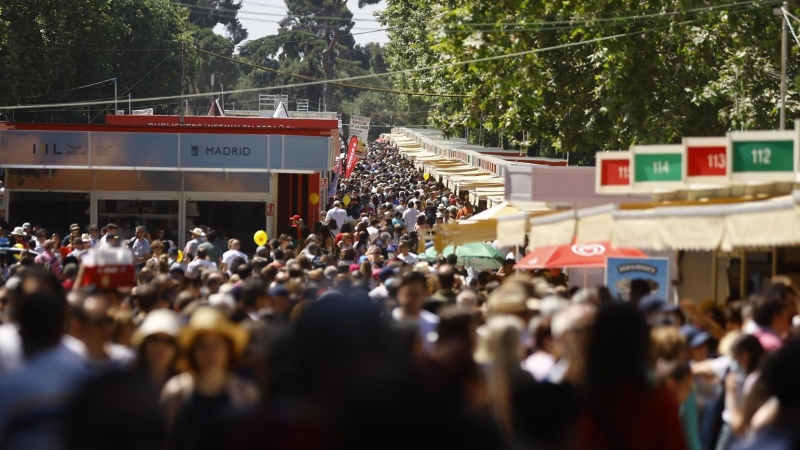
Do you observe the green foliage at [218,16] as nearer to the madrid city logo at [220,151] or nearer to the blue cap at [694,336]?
the madrid city logo at [220,151]

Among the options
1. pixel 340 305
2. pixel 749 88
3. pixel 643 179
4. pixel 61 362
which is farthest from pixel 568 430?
pixel 749 88

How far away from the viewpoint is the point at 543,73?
27062 mm

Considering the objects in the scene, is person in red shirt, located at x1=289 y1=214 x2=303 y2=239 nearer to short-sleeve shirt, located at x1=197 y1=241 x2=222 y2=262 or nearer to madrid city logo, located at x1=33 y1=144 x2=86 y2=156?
madrid city logo, located at x1=33 y1=144 x2=86 y2=156

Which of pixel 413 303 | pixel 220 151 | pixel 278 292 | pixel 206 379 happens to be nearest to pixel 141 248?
pixel 220 151

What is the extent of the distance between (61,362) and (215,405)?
628mm

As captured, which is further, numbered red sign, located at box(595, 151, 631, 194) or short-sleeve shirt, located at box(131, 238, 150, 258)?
short-sleeve shirt, located at box(131, 238, 150, 258)

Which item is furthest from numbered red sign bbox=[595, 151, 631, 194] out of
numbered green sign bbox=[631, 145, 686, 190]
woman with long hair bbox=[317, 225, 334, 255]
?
woman with long hair bbox=[317, 225, 334, 255]

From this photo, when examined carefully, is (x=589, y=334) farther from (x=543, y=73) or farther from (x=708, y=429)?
(x=543, y=73)

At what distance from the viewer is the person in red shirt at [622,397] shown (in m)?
4.30

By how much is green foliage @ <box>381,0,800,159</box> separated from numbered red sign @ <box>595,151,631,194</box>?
9.33m

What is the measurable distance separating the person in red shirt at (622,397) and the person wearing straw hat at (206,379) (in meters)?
1.39

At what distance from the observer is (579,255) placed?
13797mm

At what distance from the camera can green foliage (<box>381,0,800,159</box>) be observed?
945 inches

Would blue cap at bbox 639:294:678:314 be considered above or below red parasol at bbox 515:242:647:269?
above
